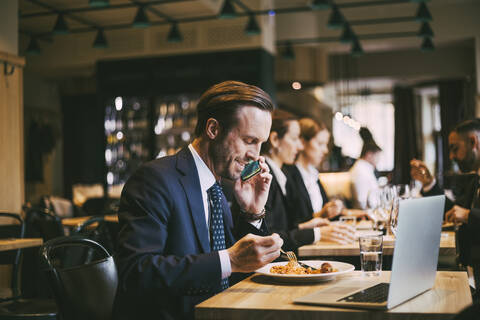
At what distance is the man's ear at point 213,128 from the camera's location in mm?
2018

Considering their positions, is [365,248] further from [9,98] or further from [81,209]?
[81,209]

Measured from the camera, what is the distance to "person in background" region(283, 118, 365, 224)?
401cm

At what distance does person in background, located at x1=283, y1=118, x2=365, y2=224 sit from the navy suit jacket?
1826mm

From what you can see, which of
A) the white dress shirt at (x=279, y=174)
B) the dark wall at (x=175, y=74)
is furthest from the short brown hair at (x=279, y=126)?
the dark wall at (x=175, y=74)

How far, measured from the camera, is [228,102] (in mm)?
2014

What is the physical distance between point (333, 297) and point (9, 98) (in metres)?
4.97

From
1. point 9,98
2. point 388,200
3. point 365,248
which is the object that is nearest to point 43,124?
point 9,98

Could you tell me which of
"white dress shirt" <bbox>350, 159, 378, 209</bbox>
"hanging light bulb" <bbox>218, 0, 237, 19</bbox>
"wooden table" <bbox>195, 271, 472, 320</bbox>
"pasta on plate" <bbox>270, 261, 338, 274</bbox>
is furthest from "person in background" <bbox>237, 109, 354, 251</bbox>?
"hanging light bulb" <bbox>218, 0, 237, 19</bbox>

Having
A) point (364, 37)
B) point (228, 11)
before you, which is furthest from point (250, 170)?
point (364, 37)

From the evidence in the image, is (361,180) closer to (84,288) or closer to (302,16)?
(84,288)

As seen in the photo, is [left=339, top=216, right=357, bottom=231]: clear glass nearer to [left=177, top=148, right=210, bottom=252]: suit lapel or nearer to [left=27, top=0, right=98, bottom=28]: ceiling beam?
[left=177, top=148, right=210, bottom=252]: suit lapel

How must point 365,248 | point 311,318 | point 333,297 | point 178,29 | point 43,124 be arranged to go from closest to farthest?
point 311,318 → point 333,297 → point 365,248 → point 178,29 → point 43,124

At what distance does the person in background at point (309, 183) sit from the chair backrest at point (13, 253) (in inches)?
76.6

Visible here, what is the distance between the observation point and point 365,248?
1.99 metres
